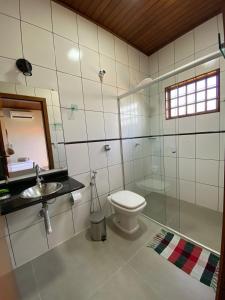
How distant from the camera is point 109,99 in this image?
7.02 ft

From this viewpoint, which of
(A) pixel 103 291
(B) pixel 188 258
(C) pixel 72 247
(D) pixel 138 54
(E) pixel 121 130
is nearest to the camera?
(A) pixel 103 291

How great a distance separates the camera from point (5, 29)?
1.30m

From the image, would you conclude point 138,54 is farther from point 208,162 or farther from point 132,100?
point 208,162

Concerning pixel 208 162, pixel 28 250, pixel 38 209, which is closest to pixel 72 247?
pixel 28 250

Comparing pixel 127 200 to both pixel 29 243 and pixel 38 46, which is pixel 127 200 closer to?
pixel 29 243

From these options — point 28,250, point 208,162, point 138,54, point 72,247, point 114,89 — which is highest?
point 138,54

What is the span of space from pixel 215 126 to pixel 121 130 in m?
1.32

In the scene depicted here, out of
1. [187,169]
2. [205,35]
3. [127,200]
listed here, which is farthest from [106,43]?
[187,169]

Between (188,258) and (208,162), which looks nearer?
(188,258)

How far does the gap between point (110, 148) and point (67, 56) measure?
1267 millimetres

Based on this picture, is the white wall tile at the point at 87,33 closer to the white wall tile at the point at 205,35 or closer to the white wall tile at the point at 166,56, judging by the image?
the white wall tile at the point at 166,56

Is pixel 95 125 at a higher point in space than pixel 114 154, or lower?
higher

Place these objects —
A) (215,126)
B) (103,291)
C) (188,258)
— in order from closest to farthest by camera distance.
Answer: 1. (103,291)
2. (188,258)
3. (215,126)

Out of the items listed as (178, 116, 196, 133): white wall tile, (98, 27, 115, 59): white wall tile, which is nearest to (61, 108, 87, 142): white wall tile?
(98, 27, 115, 59): white wall tile
